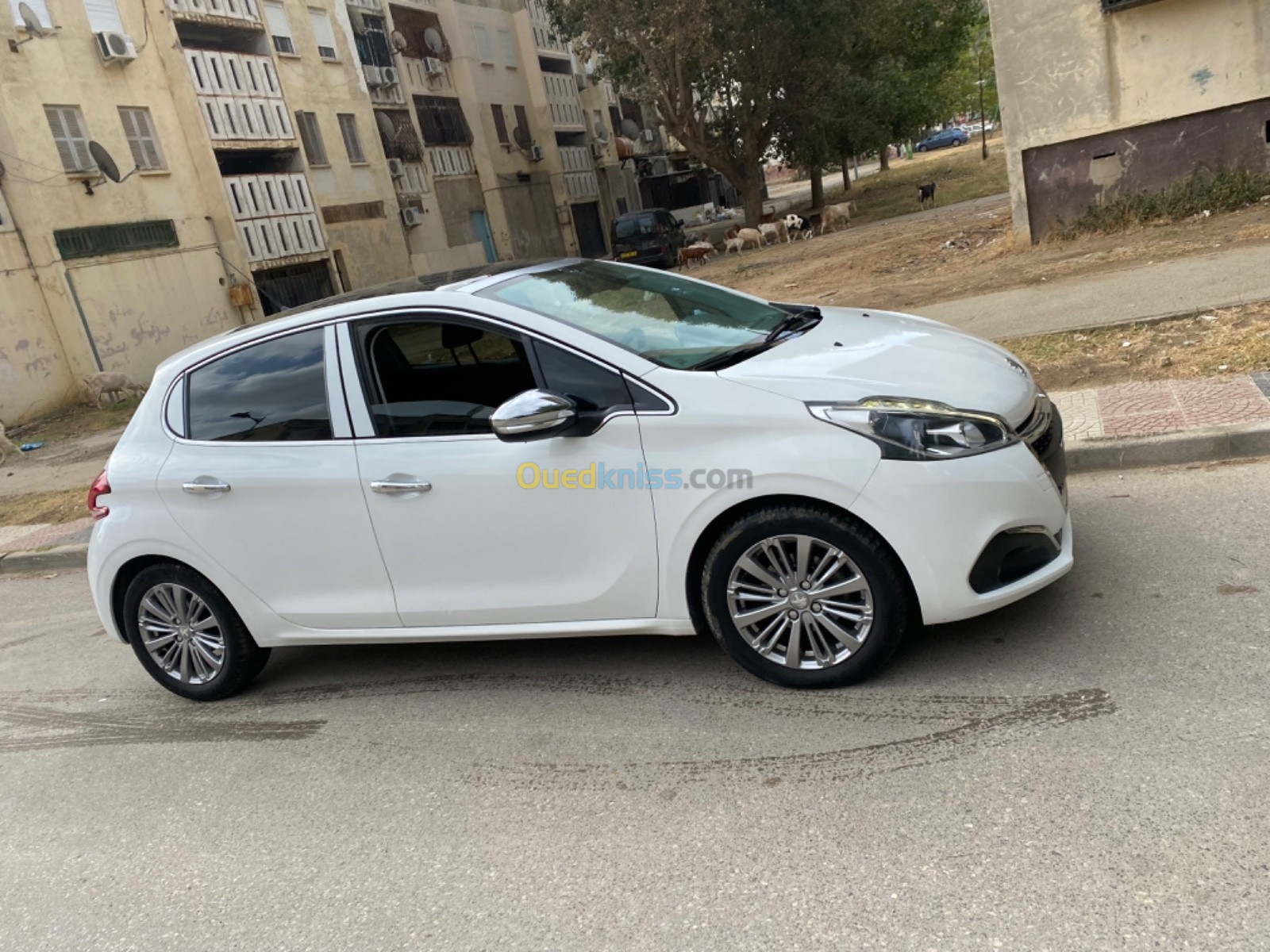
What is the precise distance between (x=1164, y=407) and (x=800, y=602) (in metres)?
3.63

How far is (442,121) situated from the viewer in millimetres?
36812

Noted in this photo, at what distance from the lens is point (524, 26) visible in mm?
41375

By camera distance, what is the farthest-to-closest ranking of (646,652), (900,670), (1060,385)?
(1060,385)
(646,652)
(900,670)

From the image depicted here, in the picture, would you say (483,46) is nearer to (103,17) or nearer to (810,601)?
(103,17)

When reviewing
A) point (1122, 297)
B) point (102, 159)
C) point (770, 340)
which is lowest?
point (1122, 297)

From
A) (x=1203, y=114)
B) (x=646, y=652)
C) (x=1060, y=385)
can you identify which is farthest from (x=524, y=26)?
(x=646, y=652)

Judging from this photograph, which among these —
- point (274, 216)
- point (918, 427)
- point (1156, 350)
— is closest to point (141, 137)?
point (274, 216)

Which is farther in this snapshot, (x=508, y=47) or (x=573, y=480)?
(x=508, y=47)

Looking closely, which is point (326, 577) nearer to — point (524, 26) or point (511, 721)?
point (511, 721)

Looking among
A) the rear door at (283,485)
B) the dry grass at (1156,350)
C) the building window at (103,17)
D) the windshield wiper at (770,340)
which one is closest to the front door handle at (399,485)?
the rear door at (283,485)

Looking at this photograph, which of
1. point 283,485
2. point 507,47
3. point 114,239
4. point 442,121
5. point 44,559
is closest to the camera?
point 283,485

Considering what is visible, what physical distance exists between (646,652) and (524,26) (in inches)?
1637

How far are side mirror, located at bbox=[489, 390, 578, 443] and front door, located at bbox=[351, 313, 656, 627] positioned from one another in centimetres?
12

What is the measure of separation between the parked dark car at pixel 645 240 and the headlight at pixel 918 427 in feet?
86.2
